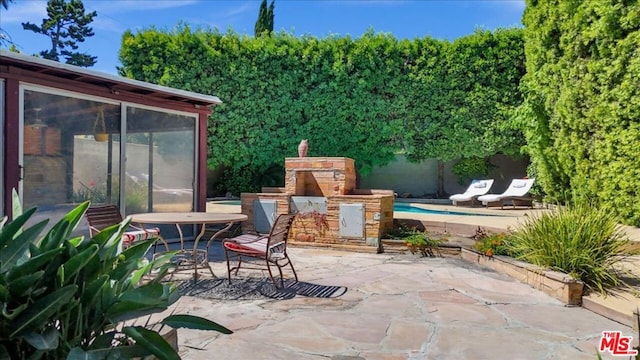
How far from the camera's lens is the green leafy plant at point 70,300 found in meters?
1.28

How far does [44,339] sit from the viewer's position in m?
1.26

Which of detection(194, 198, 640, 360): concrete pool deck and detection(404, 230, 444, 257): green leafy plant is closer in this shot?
detection(194, 198, 640, 360): concrete pool deck

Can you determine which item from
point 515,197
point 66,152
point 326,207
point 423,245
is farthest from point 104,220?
point 515,197

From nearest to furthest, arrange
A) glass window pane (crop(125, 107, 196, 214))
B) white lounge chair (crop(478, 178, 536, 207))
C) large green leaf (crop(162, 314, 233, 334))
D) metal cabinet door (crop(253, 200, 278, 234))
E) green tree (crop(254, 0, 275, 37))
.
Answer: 1. large green leaf (crop(162, 314, 233, 334))
2. glass window pane (crop(125, 107, 196, 214))
3. metal cabinet door (crop(253, 200, 278, 234))
4. white lounge chair (crop(478, 178, 536, 207))
5. green tree (crop(254, 0, 275, 37))

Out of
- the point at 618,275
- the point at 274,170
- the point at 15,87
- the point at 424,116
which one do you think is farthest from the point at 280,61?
the point at 618,275

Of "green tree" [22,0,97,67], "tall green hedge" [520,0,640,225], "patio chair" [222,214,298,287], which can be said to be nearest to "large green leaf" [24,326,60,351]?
"patio chair" [222,214,298,287]

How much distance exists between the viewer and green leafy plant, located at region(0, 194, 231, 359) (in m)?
1.28

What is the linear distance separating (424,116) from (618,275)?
1000 centimetres

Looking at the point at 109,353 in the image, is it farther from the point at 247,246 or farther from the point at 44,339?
the point at 247,246

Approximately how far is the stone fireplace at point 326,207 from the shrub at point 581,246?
2.56m

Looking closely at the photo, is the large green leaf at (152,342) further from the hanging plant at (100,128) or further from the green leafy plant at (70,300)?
the hanging plant at (100,128)

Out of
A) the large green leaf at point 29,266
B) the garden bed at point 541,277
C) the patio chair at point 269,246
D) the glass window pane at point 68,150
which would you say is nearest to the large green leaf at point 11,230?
the large green leaf at point 29,266

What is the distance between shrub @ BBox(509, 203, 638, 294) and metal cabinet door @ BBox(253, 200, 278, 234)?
4119 mm

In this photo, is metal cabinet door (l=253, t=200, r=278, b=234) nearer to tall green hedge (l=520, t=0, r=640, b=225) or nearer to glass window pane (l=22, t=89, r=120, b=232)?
glass window pane (l=22, t=89, r=120, b=232)
